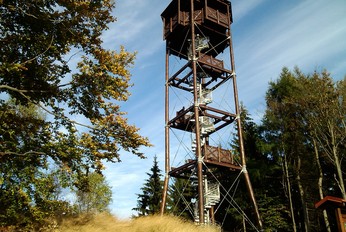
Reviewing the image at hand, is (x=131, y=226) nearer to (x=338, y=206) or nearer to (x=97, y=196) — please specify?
(x=338, y=206)

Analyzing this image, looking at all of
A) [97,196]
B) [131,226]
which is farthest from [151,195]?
[131,226]

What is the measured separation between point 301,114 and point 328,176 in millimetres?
8340

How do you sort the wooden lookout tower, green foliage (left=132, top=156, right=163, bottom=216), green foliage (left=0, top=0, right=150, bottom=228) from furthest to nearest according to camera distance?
green foliage (left=132, top=156, right=163, bottom=216)
the wooden lookout tower
green foliage (left=0, top=0, right=150, bottom=228)

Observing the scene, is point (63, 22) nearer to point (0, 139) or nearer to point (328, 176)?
point (0, 139)

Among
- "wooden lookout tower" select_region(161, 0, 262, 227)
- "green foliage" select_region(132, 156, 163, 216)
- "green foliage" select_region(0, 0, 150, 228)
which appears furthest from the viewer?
"green foliage" select_region(132, 156, 163, 216)

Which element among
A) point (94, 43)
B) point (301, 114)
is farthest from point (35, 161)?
Answer: point (301, 114)

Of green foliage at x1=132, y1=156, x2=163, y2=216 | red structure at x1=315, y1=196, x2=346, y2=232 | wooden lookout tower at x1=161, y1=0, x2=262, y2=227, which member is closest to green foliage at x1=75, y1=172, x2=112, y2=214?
green foliage at x1=132, y1=156, x2=163, y2=216

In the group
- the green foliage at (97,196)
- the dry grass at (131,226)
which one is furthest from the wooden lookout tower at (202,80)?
the green foliage at (97,196)

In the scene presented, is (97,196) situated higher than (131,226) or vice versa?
(97,196)

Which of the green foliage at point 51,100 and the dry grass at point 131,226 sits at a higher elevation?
the green foliage at point 51,100

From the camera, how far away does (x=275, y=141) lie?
2766 centimetres

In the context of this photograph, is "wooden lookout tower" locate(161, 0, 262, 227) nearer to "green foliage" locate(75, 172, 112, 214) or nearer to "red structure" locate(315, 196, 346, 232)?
"red structure" locate(315, 196, 346, 232)

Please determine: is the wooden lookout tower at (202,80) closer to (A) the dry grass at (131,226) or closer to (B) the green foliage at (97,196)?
(A) the dry grass at (131,226)

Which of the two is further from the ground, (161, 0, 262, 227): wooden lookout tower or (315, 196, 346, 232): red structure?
(161, 0, 262, 227): wooden lookout tower
